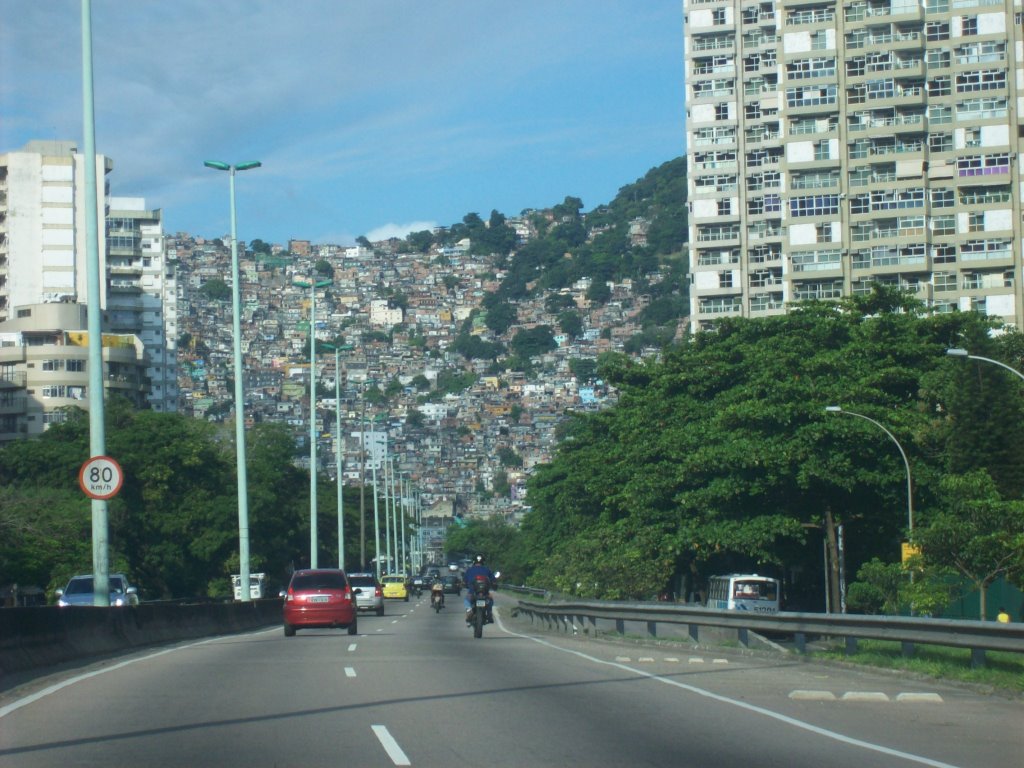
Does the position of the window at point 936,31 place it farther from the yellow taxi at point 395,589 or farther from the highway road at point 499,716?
the highway road at point 499,716

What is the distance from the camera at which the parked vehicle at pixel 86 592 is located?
41281 millimetres

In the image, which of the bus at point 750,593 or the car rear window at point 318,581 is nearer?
the car rear window at point 318,581

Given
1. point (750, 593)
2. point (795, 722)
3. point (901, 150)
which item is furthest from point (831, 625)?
point (901, 150)

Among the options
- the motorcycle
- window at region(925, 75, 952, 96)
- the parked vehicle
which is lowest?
the parked vehicle

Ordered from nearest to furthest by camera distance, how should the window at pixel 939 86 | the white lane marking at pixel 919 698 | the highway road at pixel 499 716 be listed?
the highway road at pixel 499 716, the white lane marking at pixel 919 698, the window at pixel 939 86

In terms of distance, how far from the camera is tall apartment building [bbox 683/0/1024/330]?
9269cm

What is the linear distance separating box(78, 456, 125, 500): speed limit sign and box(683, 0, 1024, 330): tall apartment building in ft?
239

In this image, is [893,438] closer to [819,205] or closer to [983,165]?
[983,165]

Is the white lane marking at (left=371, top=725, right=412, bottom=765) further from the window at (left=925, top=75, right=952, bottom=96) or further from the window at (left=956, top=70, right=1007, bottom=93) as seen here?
the window at (left=925, top=75, right=952, bottom=96)

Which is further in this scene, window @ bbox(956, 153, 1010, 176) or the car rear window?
window @ bbox(956, 153, 1010, 176)

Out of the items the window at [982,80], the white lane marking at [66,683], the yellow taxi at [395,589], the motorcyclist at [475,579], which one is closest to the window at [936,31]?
the window at [982,80]

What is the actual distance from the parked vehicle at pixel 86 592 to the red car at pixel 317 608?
10.0m

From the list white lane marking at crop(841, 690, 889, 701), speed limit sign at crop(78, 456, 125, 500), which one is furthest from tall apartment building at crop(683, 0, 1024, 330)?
white lane marking at crop(841, 690, 889, 701)

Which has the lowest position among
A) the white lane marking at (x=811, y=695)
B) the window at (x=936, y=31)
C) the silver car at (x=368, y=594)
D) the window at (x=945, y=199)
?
the silver car at (x=368, y=594)
